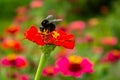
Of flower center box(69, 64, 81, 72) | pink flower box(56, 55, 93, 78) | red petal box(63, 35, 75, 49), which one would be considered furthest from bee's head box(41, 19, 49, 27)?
flower center box(69, 64, 81, 72)

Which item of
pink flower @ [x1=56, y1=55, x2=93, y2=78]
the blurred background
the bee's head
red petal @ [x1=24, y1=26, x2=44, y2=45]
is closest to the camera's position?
red petal @ [x1=24, y1=26, x2=44, y2=45]

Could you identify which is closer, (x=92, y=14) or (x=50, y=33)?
(x=50, y=33)

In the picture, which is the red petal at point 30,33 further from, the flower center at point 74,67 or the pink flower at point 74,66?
the flower center at point 74,67

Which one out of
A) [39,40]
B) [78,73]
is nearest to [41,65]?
[39,40]

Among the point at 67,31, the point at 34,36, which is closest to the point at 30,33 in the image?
the point at 34,36

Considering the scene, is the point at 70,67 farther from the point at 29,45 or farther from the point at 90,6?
the point at 90,6

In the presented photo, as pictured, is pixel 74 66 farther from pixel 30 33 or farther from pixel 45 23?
pixel 30 33

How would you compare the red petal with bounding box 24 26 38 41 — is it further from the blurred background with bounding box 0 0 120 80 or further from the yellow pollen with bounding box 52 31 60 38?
the blurred background with bounding box 0 0 120 80
